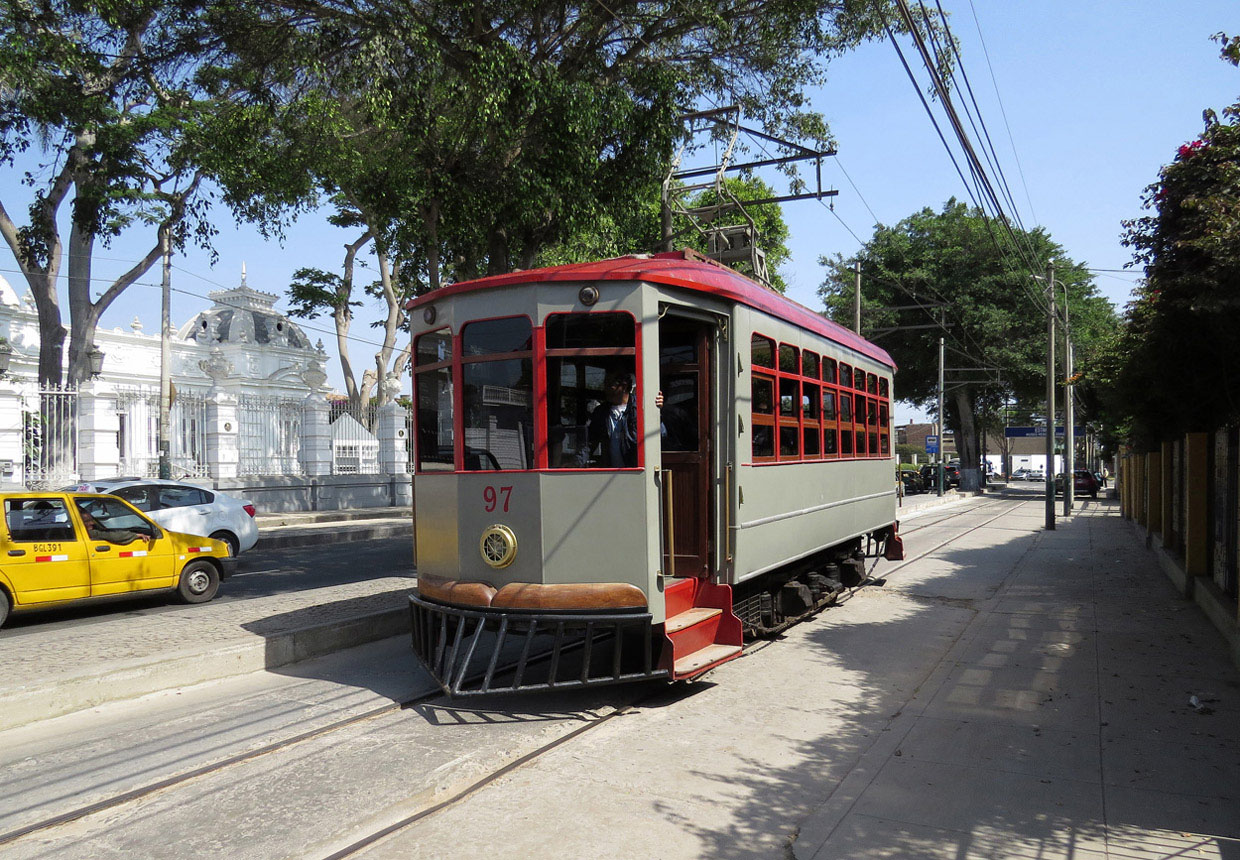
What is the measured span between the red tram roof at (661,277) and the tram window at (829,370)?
127 cm

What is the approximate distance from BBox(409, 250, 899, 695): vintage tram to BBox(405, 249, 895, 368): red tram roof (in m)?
0.02

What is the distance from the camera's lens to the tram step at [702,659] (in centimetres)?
629

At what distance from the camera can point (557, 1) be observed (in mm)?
11391

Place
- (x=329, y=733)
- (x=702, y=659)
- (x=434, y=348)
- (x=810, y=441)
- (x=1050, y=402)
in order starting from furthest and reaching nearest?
(x=1050, y=402), (x=810, y=441), (x=434, y=348), (x=702, y=659), (x=329, y=733)

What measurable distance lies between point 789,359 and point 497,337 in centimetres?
309

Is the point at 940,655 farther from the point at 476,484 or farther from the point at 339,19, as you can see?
the point at 339,19

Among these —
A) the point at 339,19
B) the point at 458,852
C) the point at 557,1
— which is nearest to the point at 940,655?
the point at 458,852

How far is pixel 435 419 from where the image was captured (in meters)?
7.04

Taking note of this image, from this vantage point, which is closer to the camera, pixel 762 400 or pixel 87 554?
pixel 762 400

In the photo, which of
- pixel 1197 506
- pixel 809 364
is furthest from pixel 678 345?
pixel 1197 506

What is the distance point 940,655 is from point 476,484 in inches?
184

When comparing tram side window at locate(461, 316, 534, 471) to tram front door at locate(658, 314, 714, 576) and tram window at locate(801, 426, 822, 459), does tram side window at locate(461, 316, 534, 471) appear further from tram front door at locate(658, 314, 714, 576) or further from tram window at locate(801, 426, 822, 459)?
tram window at locate(801, 426, 822, 459)

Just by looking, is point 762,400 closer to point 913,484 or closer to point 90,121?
point 90,121

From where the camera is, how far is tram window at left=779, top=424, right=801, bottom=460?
323 inches
